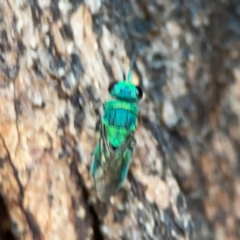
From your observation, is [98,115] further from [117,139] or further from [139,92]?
[139,92]

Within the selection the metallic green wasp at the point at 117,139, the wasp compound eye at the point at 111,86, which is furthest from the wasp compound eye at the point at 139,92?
the wasp compound eye at the point at 111,86

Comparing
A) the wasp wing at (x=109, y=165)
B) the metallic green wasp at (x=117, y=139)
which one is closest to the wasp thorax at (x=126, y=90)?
the metallic green wasp at (x=117, y=139)

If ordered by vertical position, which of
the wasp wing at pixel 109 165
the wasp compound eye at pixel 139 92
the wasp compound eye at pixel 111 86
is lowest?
the wasp wing at pixel 109 165

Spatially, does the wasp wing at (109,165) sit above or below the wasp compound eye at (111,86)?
below

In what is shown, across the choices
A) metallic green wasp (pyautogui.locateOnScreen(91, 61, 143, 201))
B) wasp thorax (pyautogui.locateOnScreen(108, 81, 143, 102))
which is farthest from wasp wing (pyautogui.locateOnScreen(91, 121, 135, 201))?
wasp thorax (pyautogui.locateOnScreen(108, 81, 143, 102))

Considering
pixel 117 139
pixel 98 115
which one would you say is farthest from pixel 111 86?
pixel 117 139

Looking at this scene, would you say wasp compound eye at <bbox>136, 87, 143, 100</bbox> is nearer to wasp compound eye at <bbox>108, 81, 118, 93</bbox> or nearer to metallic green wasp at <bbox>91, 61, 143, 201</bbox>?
metallic green wasp at <bbox>91, 61, 143, 201</bbox>

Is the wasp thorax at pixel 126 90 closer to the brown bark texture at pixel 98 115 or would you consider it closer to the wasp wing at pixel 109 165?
the brown bark texture at pixel 98 115

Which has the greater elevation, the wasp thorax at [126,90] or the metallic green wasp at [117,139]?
the wasp thorax at [126,90]

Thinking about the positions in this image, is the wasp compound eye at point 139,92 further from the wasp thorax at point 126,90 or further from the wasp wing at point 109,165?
the wasp wing at point 109,165
